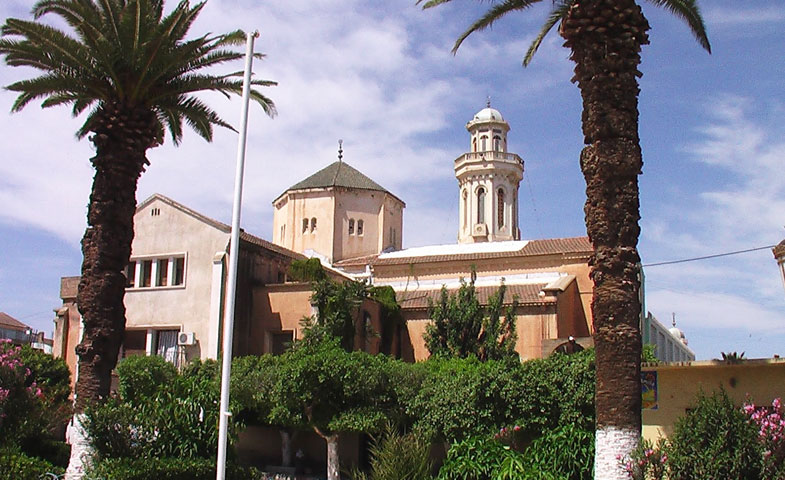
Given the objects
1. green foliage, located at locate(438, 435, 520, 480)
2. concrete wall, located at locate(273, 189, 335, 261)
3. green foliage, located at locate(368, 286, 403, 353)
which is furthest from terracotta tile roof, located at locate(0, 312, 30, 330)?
green foliage, located at locate(438, 435, 520, 480)

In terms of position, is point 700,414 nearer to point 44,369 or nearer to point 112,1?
point 112,1

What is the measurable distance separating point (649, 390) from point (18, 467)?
12538mm

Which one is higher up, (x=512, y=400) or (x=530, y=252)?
(x=530, y=252)

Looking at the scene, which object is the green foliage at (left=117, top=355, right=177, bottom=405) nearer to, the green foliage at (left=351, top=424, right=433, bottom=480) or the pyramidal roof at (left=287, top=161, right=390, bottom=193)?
the green foliage at (left=351, top=424, right=433, bottom=480)

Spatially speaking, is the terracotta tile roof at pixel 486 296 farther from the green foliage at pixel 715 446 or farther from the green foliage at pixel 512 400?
the green foliage at pixel 715 446

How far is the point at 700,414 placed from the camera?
12375mm

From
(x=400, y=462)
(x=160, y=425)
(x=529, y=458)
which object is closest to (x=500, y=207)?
(x=529, y=458)

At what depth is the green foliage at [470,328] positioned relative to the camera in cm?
2659

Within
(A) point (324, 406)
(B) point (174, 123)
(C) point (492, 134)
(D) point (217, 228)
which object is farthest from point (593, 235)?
(C) point (492, 134)

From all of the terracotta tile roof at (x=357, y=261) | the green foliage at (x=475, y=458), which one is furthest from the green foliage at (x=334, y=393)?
the terracotta tile roof at (x=357, y=261)

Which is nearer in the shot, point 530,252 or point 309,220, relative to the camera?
point 530,252

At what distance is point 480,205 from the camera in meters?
49.2

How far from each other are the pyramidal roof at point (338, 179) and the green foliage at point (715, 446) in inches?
1222

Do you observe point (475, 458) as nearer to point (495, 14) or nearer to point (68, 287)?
point (495, 14)
